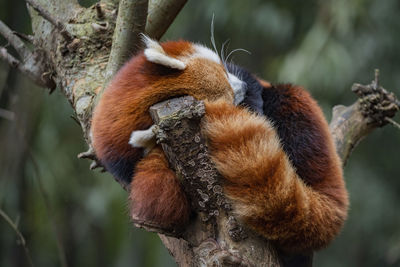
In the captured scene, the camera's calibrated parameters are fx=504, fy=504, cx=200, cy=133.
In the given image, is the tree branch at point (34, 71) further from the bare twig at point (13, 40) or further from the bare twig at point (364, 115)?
the bare twig at point (364, 115)

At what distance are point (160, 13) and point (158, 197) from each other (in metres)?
1.02

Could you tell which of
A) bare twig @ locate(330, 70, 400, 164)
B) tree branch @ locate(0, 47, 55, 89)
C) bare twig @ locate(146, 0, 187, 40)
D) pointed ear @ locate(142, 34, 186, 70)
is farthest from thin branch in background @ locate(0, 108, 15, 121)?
bare twig @ locate(330, 70, 400, 164)

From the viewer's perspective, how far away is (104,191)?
188 inches

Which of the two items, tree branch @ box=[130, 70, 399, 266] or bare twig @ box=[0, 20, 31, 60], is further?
bare twig @ box=[0, 20, 31, 60]

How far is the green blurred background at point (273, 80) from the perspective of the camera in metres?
4.15

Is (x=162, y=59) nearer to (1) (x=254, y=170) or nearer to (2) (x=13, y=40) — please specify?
(1) (x=254, y=170)

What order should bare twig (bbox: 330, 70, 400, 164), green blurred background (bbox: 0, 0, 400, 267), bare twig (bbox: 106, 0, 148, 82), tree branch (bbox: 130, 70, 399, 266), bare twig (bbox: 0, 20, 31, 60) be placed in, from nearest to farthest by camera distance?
tree branch (bbox: 130, 70, 399, 266) < bare twig (bbox: 106, 0, 148, 82) < bare twig (bbox: 0, 20, 31, 60) < bare twig (bbox: 330, 70, 400, 164) < green blurred background (bbox: 0, 0, 400, 267)

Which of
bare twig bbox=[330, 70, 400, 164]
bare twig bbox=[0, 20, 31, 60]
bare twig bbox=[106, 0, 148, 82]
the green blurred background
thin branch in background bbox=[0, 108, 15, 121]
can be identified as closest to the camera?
bare twig bbox=[106, 0, 148, 82]

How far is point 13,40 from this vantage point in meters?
2.15

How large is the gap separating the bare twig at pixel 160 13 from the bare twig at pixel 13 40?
0.57 meters

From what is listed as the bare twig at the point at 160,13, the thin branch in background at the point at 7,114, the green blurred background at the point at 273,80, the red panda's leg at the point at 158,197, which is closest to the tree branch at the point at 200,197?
the red panda's leg at the point at 158,197

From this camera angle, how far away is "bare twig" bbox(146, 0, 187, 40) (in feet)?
6.64

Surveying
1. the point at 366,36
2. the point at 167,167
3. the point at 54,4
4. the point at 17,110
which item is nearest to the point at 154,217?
the point at 167,167

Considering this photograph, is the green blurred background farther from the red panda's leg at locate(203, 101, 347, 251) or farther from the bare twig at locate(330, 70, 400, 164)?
the red panda's leg at locate(203, 101, 347, 251)
